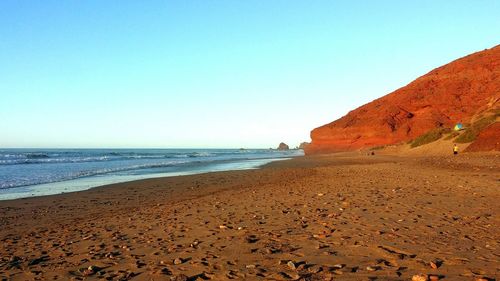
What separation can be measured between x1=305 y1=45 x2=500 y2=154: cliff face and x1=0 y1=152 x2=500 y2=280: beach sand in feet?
172

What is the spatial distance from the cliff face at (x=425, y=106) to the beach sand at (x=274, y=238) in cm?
5257

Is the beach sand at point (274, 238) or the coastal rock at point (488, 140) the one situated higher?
the coastal rock at point (488, 140)

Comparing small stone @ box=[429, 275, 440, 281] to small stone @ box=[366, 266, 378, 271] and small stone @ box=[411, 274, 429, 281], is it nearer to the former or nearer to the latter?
small stone @ box=[411, 274, 429, 281]

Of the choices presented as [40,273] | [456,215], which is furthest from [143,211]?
[456,215]

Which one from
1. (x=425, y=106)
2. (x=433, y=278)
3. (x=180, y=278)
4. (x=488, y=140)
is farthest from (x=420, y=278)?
(x=425, y=106)

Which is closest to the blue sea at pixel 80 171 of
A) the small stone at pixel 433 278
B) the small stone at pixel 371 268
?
the small stone at pixel 371 268

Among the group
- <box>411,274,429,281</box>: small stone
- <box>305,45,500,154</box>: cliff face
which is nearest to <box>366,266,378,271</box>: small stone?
<box>411,274,429,281</box>: small stone

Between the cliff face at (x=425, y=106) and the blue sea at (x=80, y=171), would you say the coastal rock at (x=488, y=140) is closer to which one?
the blue sea at (x=80, y=171)

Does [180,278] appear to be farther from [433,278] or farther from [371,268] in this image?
[433,278]

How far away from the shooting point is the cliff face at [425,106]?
58812mm

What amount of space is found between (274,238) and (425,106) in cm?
6383

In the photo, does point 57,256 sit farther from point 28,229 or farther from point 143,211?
point 143,211

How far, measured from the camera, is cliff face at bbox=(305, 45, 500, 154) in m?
58.8

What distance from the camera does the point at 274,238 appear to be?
6.42 m
